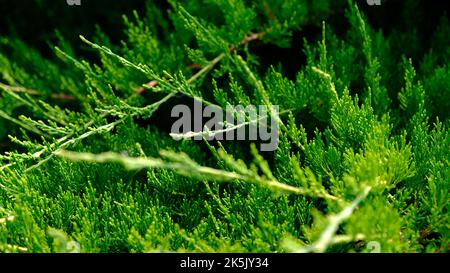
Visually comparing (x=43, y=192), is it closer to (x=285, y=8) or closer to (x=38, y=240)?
(x=38, y=240)

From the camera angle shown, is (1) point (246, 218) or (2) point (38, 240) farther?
(1) point (246, 218)

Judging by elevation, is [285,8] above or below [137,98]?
above

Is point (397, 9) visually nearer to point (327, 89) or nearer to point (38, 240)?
point (327, 89)
